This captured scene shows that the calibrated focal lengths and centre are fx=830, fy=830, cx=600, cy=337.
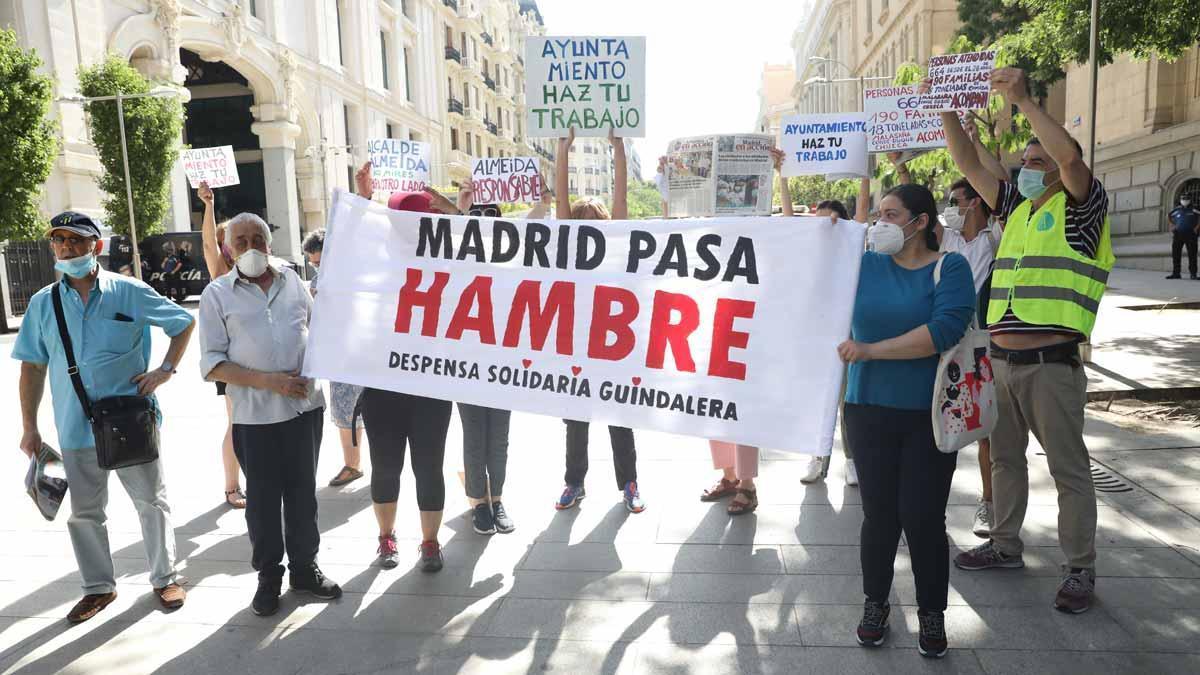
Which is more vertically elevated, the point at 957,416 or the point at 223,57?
the point at 223,57

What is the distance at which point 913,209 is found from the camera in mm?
3289

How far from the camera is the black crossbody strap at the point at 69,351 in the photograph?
3826mm

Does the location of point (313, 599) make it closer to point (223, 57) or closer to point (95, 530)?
point (95, 530)

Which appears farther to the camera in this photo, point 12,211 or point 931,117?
point 12,211

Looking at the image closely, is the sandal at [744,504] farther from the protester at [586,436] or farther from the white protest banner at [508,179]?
the white protest banner at [508,179]

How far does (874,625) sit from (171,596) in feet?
10.6

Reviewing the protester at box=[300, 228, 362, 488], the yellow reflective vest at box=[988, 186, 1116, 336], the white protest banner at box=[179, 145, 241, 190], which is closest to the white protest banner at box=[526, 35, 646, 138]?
the protester at box=[300, 228, 362, 488]

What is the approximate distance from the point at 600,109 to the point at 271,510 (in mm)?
3527

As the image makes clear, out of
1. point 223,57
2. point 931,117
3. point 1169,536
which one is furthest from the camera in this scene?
point 223,57

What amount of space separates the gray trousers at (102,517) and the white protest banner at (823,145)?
16.9 ft

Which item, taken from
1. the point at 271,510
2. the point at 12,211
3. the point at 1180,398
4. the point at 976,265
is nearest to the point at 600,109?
the point at 976,265

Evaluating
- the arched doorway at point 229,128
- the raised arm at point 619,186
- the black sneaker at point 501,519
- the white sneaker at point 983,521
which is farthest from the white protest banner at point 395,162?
the arched doorway at point 229,128

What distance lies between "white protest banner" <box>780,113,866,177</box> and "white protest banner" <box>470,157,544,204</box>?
7.50 feet

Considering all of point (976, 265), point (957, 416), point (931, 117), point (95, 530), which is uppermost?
point (931, 117)
